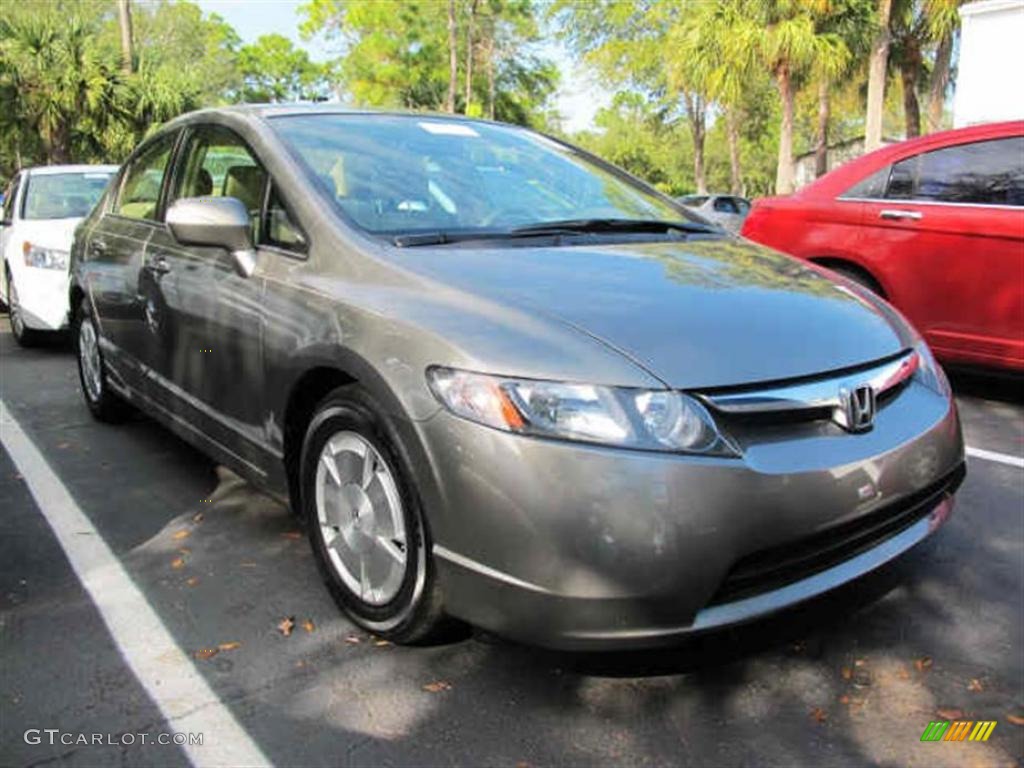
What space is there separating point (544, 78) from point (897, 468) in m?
44.0

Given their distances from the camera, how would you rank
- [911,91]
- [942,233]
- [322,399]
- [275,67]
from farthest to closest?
A: [275,67] → [911,91] → [942,233] → [322,399]

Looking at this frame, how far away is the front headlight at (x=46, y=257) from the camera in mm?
7012

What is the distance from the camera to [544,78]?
4391cm

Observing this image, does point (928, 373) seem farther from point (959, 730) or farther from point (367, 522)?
point (367, 522)

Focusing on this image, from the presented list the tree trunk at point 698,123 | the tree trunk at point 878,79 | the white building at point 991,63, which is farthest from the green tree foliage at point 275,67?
the white building at point 991,63

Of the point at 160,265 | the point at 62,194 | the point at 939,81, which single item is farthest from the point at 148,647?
the point at 939,81

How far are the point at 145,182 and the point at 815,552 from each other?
3529mm

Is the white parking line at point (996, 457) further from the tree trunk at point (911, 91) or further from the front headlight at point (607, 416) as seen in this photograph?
the tree trunk at point (911, 91)

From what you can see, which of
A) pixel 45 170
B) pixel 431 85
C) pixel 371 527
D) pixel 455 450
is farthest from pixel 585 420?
pixel 431 85

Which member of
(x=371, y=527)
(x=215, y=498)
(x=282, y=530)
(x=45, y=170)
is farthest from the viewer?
(x=45, y=170)

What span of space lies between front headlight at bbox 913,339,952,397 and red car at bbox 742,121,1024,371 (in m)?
2.44

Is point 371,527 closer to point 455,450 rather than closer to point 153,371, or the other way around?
point 455,450

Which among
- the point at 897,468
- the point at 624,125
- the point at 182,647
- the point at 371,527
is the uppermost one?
the point at 624,125

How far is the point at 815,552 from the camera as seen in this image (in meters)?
2.27
